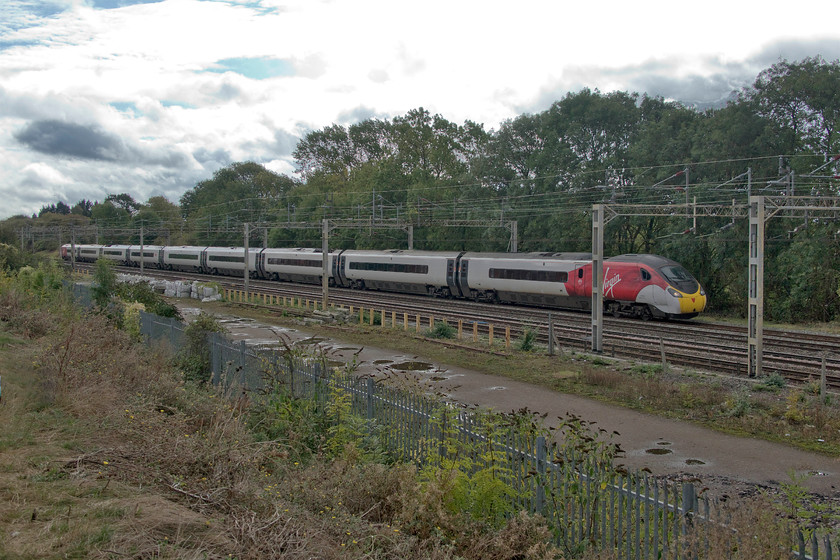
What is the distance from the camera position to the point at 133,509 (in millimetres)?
5496

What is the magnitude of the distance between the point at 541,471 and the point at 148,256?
67.9 metres

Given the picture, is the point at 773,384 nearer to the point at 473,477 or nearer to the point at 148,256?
the point at 473,477

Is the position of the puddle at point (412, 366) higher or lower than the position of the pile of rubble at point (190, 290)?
lower

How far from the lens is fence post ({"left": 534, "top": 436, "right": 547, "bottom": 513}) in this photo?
6512 millimetres

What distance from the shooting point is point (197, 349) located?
46.9 ft

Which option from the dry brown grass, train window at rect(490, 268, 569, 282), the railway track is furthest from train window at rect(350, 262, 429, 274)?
the dry brown grass

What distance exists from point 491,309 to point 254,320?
11495 mm

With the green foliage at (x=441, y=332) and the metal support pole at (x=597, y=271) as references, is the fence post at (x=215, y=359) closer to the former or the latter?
the green foliage at (x=441, y=332)

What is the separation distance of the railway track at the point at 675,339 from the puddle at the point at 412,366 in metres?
4.10

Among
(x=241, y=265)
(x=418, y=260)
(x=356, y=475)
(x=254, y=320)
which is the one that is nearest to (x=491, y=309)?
(x=418, y=260)

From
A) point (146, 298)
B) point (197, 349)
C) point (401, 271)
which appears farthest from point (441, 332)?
point (401, 271)

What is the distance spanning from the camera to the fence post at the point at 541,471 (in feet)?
21.4

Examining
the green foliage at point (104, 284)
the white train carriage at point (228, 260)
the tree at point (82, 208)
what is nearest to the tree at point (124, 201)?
the tree at point (82, 208)

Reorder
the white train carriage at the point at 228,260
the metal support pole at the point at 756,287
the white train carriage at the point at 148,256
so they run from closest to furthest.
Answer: the metal support pole at the point at 756,287 → the white train carriage at the point at 228,260 → the white train carriage at the point at 148,256
